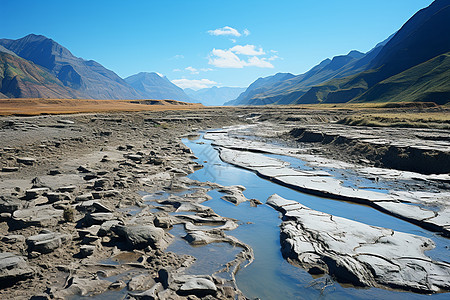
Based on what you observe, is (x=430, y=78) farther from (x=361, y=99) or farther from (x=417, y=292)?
(x=417, y=292)

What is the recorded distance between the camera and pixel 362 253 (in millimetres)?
→ 4938

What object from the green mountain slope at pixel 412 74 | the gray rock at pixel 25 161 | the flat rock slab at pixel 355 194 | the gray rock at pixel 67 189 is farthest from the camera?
the green mountain slope at pixel 412 74

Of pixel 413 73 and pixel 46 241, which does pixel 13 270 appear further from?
pixel 413 73

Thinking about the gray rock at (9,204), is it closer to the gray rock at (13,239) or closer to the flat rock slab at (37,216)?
the flat rock slab at (37,216)

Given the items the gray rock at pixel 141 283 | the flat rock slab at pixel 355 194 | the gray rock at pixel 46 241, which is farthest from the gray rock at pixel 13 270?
the flat rock slab at pixel 355 194

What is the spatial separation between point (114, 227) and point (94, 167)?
6.17m

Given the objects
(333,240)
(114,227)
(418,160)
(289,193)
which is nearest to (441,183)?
(418,160)

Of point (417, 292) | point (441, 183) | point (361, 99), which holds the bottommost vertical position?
point (417, 292)

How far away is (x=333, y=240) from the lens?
17.7 feet

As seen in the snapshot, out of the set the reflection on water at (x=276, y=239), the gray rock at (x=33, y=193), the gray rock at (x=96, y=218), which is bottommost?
the reflection on water at (x=276, y=239)

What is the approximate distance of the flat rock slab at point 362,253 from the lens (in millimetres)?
4312

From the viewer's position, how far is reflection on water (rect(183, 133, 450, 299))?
405 cm

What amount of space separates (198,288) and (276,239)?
246 cm

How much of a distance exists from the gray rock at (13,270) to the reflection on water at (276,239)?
313 cm
